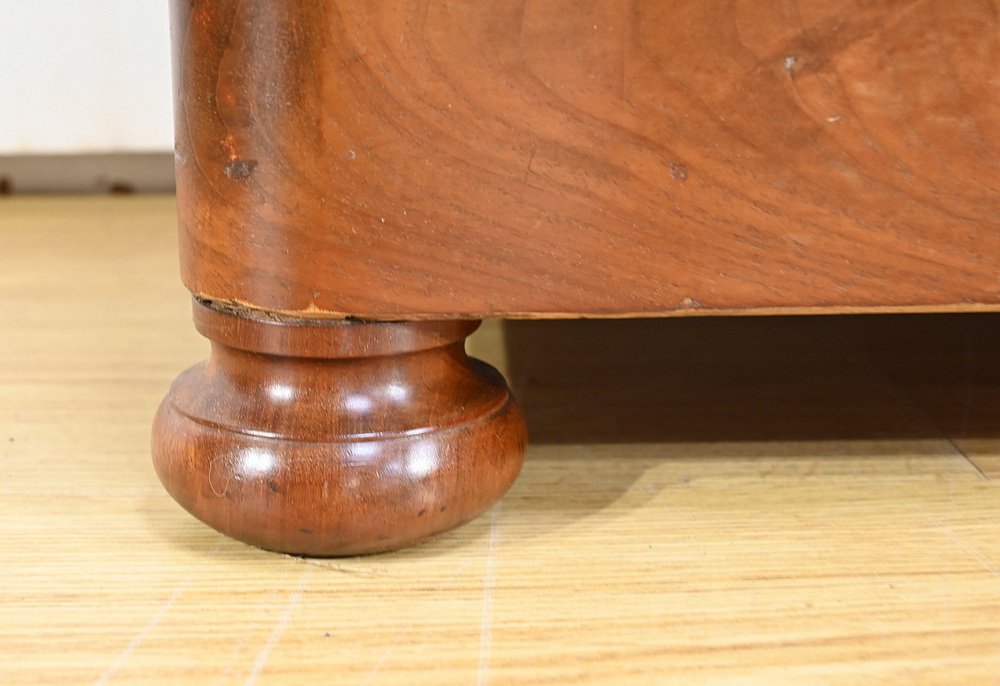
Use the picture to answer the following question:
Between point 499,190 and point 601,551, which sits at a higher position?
point 499,190

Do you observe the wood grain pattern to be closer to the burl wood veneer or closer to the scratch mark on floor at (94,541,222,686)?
the burl wood veneer

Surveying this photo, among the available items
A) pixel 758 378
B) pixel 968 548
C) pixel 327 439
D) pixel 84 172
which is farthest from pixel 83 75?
pixel 968 548

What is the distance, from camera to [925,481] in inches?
22.2

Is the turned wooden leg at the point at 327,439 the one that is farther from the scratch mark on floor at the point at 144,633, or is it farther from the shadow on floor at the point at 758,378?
the shadow on floor at the point at 758,378

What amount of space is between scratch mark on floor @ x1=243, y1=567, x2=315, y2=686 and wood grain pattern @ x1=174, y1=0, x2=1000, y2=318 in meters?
0.12

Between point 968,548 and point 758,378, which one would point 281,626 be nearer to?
→ point 968,548

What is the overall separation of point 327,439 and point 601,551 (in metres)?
0.14

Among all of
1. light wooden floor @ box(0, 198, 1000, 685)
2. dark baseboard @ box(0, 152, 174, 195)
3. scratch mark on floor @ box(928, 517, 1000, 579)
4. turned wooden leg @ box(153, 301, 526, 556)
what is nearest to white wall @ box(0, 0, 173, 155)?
dark baseboard @ box(0, 152, 174, 195)

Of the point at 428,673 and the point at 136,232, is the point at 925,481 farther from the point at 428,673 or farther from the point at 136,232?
the point at 136,232

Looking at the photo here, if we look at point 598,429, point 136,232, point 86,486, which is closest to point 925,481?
point 598,429

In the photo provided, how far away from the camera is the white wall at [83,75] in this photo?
1464 mm

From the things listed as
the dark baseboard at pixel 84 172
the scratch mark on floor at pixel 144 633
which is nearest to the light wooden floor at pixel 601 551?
the scratch mark on floor at pixel 144 633

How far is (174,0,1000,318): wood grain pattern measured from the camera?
0.40m

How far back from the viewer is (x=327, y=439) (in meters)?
0.44
